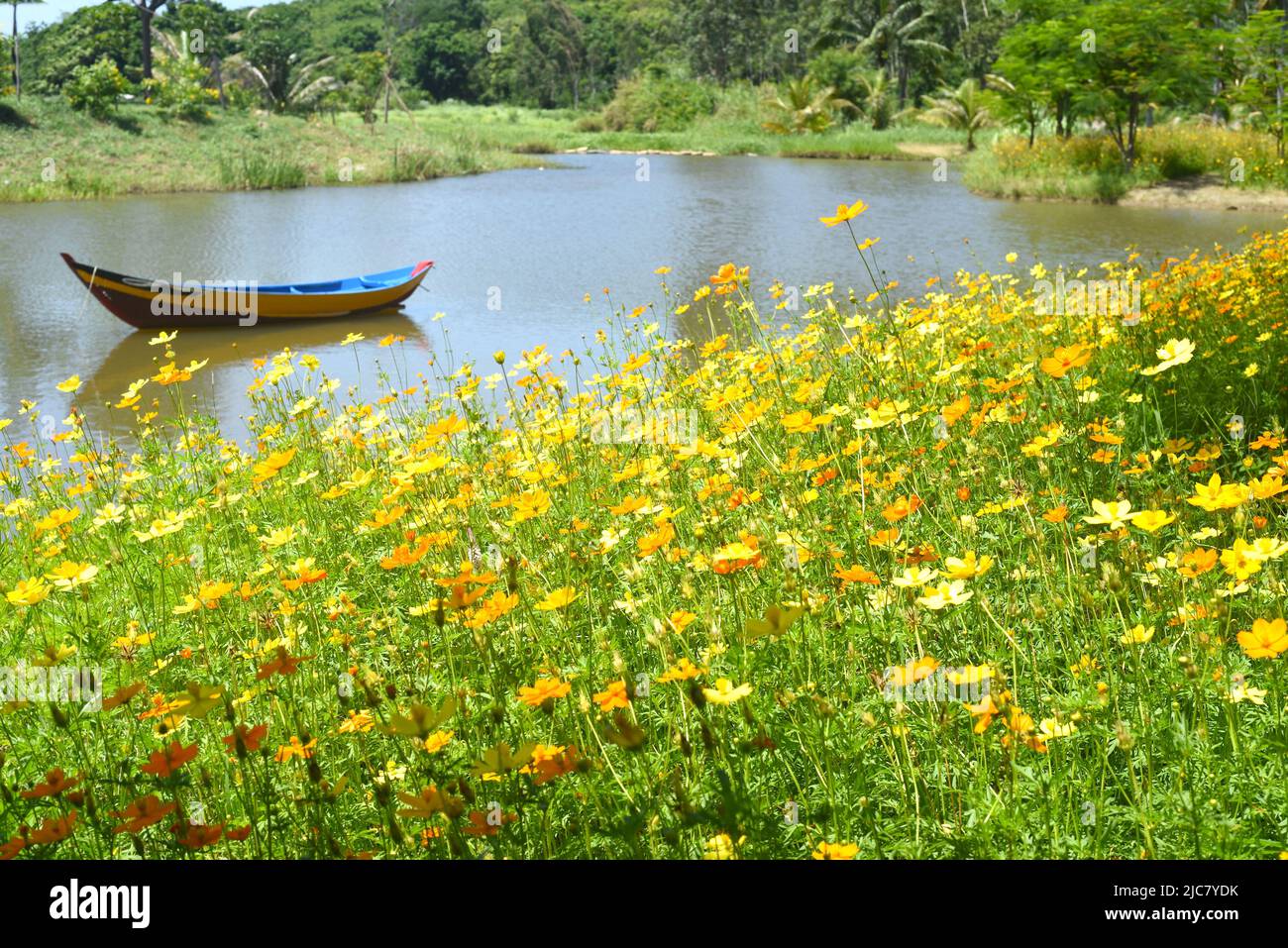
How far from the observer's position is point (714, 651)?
1570mm

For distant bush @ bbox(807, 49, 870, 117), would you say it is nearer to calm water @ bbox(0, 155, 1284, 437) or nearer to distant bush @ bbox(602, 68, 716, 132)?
distant bush @ bbox(602, 68, 716, 132)

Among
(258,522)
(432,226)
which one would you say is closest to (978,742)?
(258,522)

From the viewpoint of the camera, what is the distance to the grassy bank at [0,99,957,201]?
85.3ft

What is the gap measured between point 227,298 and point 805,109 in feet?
105

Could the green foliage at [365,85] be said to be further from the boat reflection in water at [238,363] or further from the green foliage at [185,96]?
the boat reflection in water at [238,363]

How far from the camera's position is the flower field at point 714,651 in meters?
1.56

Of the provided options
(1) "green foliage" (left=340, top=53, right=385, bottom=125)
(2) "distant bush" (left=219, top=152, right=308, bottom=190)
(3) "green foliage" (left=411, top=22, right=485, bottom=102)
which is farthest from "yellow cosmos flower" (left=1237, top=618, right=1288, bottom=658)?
(3) "green foliage" (left=411, top=22, right=485, bottom=102)

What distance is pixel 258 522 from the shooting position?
390 centimetres

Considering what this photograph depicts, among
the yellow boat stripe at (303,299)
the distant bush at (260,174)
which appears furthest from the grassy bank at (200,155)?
the yellow boat stripe at (303,299)

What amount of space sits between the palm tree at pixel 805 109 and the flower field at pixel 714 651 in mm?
37468

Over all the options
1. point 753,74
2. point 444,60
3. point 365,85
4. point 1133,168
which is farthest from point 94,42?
point 1133,168

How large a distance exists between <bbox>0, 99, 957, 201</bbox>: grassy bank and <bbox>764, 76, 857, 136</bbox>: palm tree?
2.85 ft
